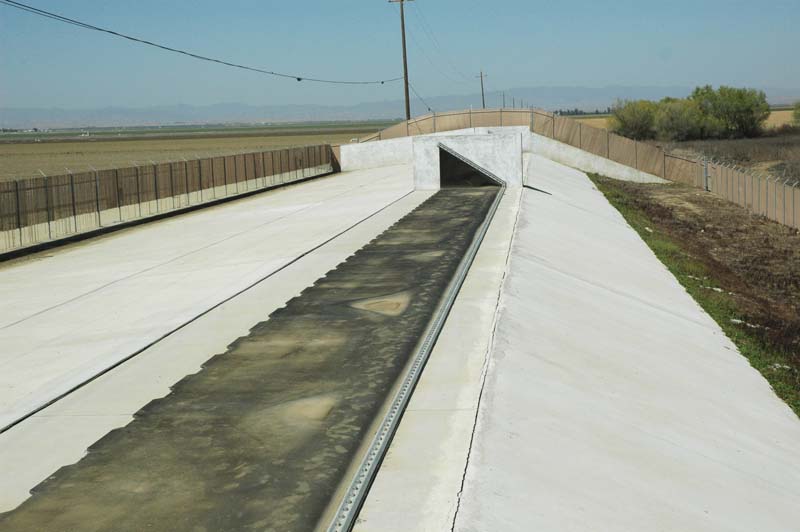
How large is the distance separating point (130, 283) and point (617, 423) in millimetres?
12353

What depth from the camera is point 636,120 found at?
394 ft

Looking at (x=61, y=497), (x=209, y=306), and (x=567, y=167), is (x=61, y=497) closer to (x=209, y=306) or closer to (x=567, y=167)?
(x=209, y=306)

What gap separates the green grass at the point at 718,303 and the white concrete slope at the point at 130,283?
29.6 ft

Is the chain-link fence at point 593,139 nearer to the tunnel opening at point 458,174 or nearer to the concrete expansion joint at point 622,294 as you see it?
the tunnel opening at point 458,174

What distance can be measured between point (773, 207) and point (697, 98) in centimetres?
8898

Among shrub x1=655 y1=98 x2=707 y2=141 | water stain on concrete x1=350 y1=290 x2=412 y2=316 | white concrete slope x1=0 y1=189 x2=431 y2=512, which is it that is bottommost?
white concrete slope x1=0 y1=189 x2=431 y2=512

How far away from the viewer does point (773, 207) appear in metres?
42.4

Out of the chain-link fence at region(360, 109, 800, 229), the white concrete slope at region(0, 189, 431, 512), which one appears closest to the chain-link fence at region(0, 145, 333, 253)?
the white concrete slope at region(0, 189, 431, 512)

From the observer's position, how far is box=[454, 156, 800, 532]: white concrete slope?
862 cm

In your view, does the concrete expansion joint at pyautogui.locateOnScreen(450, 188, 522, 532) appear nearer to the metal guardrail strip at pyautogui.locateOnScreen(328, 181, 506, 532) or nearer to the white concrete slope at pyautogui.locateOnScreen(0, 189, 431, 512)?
the metal guardrail strip at pyautogui.locateOnScreen(328, 181, 506, 532)

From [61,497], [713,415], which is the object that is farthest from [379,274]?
[61,497]

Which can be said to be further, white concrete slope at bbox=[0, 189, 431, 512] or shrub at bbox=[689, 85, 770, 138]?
shrub at bbox=[689, 85, 770, 138]

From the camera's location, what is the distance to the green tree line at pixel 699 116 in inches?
4628

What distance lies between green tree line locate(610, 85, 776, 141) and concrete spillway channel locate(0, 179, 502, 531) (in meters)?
107
